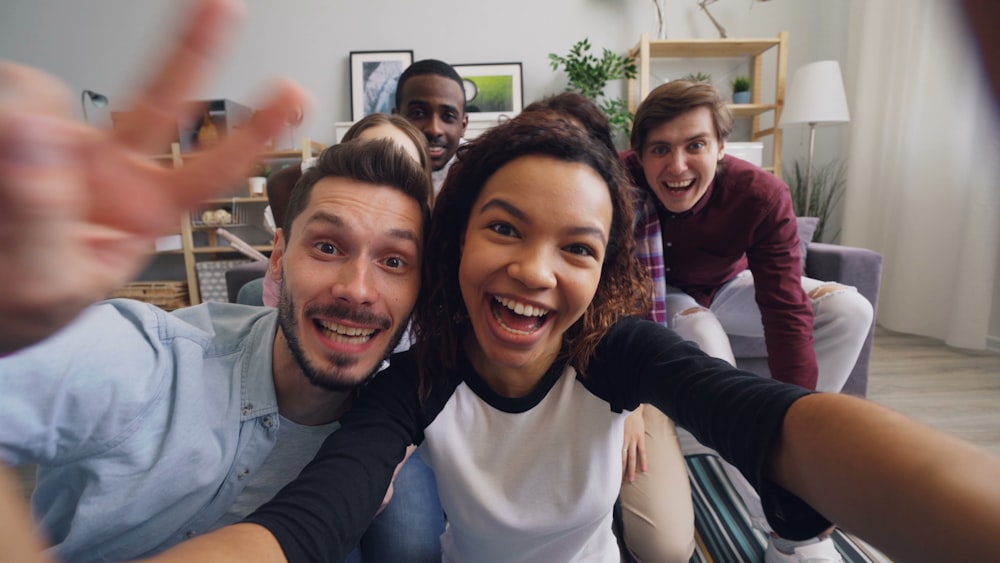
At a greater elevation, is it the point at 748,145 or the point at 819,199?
the point at 748,145

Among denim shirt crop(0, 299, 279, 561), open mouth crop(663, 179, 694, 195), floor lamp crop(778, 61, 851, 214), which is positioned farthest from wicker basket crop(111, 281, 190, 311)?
floor lamp crop(778, 61, 851, 214)

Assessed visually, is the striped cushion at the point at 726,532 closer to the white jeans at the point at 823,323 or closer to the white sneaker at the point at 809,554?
the white sneaker at the point at 809,554

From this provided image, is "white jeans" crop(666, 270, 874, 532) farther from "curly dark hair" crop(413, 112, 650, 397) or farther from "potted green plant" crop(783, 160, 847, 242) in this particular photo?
"potted green plant" crop(783, 160, 847, 242)

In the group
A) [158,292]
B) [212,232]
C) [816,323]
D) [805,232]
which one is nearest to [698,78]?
[805,232]

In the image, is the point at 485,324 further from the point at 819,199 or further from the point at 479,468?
the point at 819,199

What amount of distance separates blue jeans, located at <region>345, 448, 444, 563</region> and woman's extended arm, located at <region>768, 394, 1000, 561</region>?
2.85 feet

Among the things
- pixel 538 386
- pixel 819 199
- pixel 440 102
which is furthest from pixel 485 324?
pixel 819 199

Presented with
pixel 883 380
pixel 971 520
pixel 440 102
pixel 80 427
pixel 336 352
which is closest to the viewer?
pixel 971 520

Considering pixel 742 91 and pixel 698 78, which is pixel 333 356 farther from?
pixel 742 91

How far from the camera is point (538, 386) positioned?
0.94 m

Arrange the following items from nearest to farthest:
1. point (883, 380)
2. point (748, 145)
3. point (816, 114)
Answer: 1. point (883, 380)
2. point (816, 114)
3. point (748, 145)

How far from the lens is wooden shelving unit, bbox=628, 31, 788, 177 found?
12.6 ft

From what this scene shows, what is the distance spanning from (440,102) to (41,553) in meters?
2.00

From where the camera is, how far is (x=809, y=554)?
1.30 m
